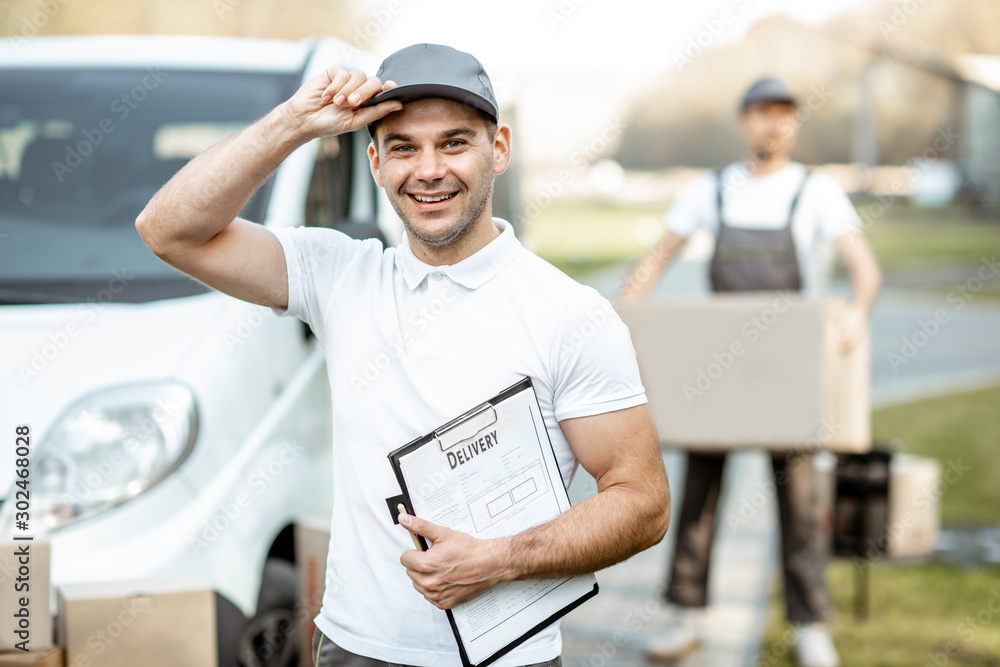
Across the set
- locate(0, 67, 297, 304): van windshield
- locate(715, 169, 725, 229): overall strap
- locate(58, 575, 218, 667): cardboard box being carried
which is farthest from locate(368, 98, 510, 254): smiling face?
locate(715, 169, 725, 229): overall strap

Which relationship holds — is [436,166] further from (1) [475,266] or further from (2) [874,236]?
(2) [874,236]

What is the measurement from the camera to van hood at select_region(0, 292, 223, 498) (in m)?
2.90

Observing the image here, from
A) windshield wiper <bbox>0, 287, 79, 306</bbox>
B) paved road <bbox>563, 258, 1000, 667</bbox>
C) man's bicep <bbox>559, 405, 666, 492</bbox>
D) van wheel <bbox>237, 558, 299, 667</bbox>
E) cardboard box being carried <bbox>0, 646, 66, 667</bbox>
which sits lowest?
paved road <bbox>563, 258, 1000, 667</bbox>

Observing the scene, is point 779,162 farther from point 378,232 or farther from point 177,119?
point 177,119

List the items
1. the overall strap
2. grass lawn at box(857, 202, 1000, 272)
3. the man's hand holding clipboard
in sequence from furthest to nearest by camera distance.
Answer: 1. grass lawn at box(857, 202, 1000, 272)
2. the overall strap
3. the man's hand holding clipboard

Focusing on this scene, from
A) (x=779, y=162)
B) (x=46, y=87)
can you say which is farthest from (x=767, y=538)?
(x=46, y=87)

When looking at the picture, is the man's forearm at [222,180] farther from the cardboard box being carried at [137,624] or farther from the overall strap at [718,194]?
the overall strap at [718,194]

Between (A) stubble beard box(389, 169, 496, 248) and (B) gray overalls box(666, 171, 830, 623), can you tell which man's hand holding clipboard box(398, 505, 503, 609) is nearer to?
(A) stubble beard box(389, 169, 496, 248)

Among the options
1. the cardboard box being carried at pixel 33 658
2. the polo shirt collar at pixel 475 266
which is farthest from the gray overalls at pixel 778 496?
the cardboard box being carried at pixel 33 658

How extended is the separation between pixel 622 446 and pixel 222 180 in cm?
95

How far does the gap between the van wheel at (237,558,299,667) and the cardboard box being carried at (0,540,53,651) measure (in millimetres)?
749

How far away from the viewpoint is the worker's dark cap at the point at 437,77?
2051 millimetres

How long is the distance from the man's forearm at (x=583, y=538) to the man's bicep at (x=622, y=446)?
0.11 ft

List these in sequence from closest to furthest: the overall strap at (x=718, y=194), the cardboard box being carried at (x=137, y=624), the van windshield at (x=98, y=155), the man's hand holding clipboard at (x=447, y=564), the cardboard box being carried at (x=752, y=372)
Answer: the man's hand holding clipboard at (x=447, y=564)
the cardboard box being carried at (x=137, y=624)
the van windshield at (x=98, y=155)
the cardboard box being carried at (x=752, y=372)
the overall strap at (x=718, y=194)
